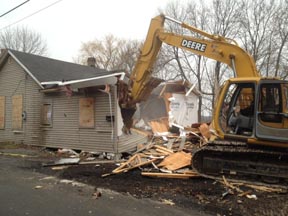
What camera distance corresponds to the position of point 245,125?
314 inches

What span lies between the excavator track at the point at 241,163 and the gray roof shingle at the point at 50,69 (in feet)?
25.7

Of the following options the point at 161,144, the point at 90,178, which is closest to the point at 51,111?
the point at 161,144

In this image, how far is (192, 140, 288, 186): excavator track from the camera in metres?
7.70

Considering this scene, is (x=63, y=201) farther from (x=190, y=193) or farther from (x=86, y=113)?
(x=86, y=113)

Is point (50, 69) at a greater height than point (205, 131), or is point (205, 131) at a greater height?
point (50, 69)

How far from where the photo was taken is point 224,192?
7.12 meters

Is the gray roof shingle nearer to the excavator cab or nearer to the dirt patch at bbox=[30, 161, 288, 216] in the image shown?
the dirt patch at bbox=[30, 161, 288, 216]

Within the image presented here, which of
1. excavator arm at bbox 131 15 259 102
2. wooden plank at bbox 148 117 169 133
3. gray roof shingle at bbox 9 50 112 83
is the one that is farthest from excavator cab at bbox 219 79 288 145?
wooden plank at bbox 148 117 169 133

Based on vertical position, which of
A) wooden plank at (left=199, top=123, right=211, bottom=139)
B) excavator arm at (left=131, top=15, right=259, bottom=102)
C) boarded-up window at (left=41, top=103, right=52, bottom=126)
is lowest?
wooden plank at (left=199, top=123, right=211, bottom=139)

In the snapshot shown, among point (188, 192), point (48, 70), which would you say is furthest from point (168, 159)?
point (48, 70)

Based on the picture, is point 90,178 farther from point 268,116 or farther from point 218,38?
point 218,38

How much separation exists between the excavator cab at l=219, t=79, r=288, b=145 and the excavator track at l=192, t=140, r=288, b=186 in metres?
0.39

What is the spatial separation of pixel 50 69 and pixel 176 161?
37.9 ft

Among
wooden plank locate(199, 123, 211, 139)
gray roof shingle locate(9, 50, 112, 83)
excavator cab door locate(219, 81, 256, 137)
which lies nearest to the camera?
excavator cab door locate(219, 81, 256, 137)
